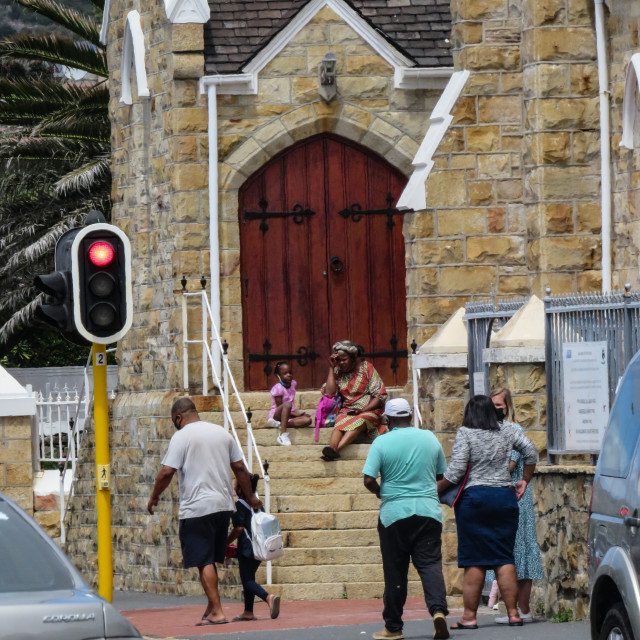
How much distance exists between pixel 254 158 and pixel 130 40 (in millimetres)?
2380

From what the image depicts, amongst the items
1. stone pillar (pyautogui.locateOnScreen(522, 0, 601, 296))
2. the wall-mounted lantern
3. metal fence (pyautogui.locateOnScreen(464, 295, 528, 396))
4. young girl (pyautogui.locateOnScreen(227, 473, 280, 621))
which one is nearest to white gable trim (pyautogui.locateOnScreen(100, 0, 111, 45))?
the wall-mounted lantern

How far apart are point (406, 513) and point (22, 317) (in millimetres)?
19715

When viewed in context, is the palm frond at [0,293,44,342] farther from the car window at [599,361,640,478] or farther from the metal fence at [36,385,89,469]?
the car window at [599,361,640,478]

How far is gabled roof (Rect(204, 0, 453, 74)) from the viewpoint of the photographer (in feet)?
60.6

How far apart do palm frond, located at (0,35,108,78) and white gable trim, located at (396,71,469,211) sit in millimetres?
11953

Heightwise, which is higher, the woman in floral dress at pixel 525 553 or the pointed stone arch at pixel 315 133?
the pointed stone arch at pixel 315 133

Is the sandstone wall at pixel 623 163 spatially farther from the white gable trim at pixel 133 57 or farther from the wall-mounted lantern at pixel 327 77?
the white gable trim at pixel 133 57

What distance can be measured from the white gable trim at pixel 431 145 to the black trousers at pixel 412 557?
228 inches

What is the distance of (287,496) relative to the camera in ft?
52.1

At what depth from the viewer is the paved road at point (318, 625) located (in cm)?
1084

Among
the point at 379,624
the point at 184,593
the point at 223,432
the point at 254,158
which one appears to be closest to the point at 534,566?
the point at 379,624

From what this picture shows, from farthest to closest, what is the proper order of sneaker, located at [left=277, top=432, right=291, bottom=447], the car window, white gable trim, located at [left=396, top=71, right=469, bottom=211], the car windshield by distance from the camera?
sneaker, located at [left=277, top=432, right=291, bottom=447]
white gable trim, located at [left=396, top=71, right=469, bottom=211]
the car window
the car windshield

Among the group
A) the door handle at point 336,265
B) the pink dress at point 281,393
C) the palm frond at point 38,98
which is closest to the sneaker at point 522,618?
the pink dress at point 281,393

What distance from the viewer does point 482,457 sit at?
10.9m
